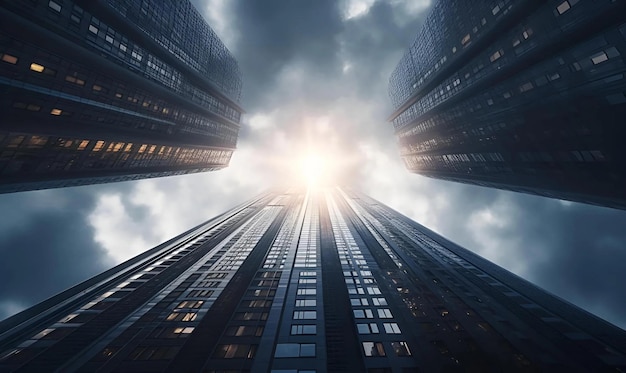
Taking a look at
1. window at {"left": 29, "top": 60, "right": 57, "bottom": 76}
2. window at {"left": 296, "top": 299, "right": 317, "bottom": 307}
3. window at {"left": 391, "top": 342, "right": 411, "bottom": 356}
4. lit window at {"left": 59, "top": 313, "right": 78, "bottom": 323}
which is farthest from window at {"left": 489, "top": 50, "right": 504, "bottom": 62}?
lit window at {"left": 59, "top": 313, "right": 78, "bottom": 323}

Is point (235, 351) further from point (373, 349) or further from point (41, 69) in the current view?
point (41, 69)

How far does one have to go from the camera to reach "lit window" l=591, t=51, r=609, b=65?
32781mm

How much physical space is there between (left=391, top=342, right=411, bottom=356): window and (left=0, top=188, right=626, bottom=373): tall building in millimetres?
137

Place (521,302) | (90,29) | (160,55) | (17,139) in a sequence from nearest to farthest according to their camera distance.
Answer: (17,139)
(521,302)
(90,29)
(160,55)

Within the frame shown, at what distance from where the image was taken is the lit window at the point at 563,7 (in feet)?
121

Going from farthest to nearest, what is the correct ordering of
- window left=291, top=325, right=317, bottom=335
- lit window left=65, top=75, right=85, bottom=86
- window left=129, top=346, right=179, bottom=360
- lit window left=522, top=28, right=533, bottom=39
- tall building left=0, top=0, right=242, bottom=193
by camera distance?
lit window left=65, top=75, right=85, bottom=86
lit window left=522, top=28, right=533, bottom=39
tall building left=0, top=0, right=242, bottom=193
window left=291, top=325, right=317, bottom=335
window left=129, top=346, right=179, bottom=360

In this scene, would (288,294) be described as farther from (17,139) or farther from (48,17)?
(48,17)

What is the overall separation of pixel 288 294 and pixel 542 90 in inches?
2321

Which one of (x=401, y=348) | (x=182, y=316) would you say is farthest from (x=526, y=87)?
(x=182, y=316)

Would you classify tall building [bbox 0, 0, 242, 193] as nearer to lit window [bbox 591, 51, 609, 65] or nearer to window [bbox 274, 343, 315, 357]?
window [bbox 274, 343, 315, 357]

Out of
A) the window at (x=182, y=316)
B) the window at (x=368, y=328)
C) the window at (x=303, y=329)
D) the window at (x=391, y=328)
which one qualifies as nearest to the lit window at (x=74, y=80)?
the window at (x=182, y=316)

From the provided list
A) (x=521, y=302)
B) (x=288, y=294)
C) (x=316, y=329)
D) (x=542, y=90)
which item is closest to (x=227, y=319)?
(x=288, y=294)

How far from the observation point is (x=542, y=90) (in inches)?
1655

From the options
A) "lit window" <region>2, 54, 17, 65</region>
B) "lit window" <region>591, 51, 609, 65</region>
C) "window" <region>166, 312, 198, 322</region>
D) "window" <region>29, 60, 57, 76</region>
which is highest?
"window" <region>29, 60, 57, 76</region>
